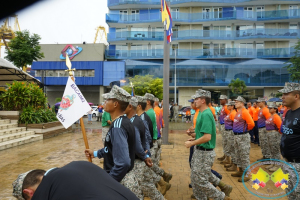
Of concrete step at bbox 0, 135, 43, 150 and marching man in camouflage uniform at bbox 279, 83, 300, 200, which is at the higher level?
marching man in camouflage uniform at bbox 279, 83, 300, 200

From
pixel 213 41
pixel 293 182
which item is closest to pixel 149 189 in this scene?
pixel 293 182

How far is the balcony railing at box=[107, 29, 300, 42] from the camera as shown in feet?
123

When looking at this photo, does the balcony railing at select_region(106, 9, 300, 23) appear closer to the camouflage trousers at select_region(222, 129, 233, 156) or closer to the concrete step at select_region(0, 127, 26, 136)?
the concrete step at select_region(0, 127, 26, 136)

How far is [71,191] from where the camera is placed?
1.63m

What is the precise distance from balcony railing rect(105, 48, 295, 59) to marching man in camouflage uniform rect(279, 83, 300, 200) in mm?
35170

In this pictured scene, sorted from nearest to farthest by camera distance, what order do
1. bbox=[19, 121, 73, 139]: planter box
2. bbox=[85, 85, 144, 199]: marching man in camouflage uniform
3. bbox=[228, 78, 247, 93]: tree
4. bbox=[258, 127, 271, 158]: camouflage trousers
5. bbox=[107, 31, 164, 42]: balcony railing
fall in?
bbox=[85, 85, 144, 199]: marching man in camouflage uniform < bbox=[258, 127, 271, 158]: camouflage trousers < bbox=[19, 121, 73, 139]: planter box < bbox=[228, 78, 247, 93]: tree < bbox=[107, 31, 164, 42]: balcony railing

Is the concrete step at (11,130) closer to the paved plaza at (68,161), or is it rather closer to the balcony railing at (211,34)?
the paved plaza at (68,161)

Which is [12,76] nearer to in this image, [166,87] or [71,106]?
[166,87]

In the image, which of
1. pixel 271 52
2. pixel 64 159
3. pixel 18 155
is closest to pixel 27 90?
pixel 18 155

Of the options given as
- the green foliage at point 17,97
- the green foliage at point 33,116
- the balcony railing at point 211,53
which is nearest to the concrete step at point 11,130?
the green foliage at point 33,116

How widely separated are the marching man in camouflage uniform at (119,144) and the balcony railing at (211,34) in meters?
36.8

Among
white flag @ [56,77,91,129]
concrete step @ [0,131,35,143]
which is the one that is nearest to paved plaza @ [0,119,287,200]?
concrete step @ [0,131,35,143]

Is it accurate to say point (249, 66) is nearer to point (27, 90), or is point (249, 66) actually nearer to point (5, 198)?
point (27, 90)

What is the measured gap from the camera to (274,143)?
800 centimetres
